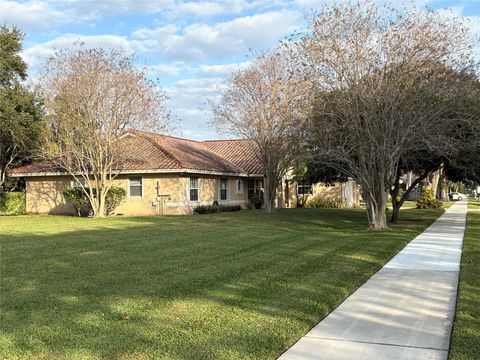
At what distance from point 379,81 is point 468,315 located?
37.6 ft

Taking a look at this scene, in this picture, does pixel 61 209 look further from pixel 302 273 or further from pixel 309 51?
pixel 302 273

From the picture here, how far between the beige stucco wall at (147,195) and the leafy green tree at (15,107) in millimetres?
2250

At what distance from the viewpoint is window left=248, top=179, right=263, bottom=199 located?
1428 inches

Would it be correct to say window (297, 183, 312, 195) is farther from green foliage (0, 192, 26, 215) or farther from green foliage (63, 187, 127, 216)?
green foliage (0, 192, 26, 215)

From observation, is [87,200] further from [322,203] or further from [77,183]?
[322,203]

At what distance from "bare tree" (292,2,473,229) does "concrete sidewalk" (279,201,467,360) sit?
25.7 feet

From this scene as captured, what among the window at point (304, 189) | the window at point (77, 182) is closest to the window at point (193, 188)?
the window at point (77, 182)

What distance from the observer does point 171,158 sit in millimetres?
28375

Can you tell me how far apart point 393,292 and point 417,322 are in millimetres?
1610

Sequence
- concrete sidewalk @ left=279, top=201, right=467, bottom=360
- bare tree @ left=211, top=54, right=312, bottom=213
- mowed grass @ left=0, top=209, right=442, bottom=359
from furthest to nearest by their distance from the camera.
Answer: bare tree @ left=211, top=54, right=312, bottom=213 → mowed grass @ left=0, top=209, right=442, bottom=359 → concrete sidewalk @ left=279, top=201, right=467, bottom=360

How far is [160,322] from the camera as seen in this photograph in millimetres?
5863

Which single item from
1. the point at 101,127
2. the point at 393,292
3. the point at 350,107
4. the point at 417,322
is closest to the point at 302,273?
the point at 393,292

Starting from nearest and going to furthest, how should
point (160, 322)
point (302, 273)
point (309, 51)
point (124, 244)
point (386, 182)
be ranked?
point (160, 322)
point (302, 273)
point (124, 244)
point (309, 51)
point (386, 182)

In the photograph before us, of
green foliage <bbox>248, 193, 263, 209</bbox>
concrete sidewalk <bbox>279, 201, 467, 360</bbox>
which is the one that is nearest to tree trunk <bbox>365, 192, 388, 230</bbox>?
concrete sidewalk <bbox>279, 201, 467, 360</bbox>
